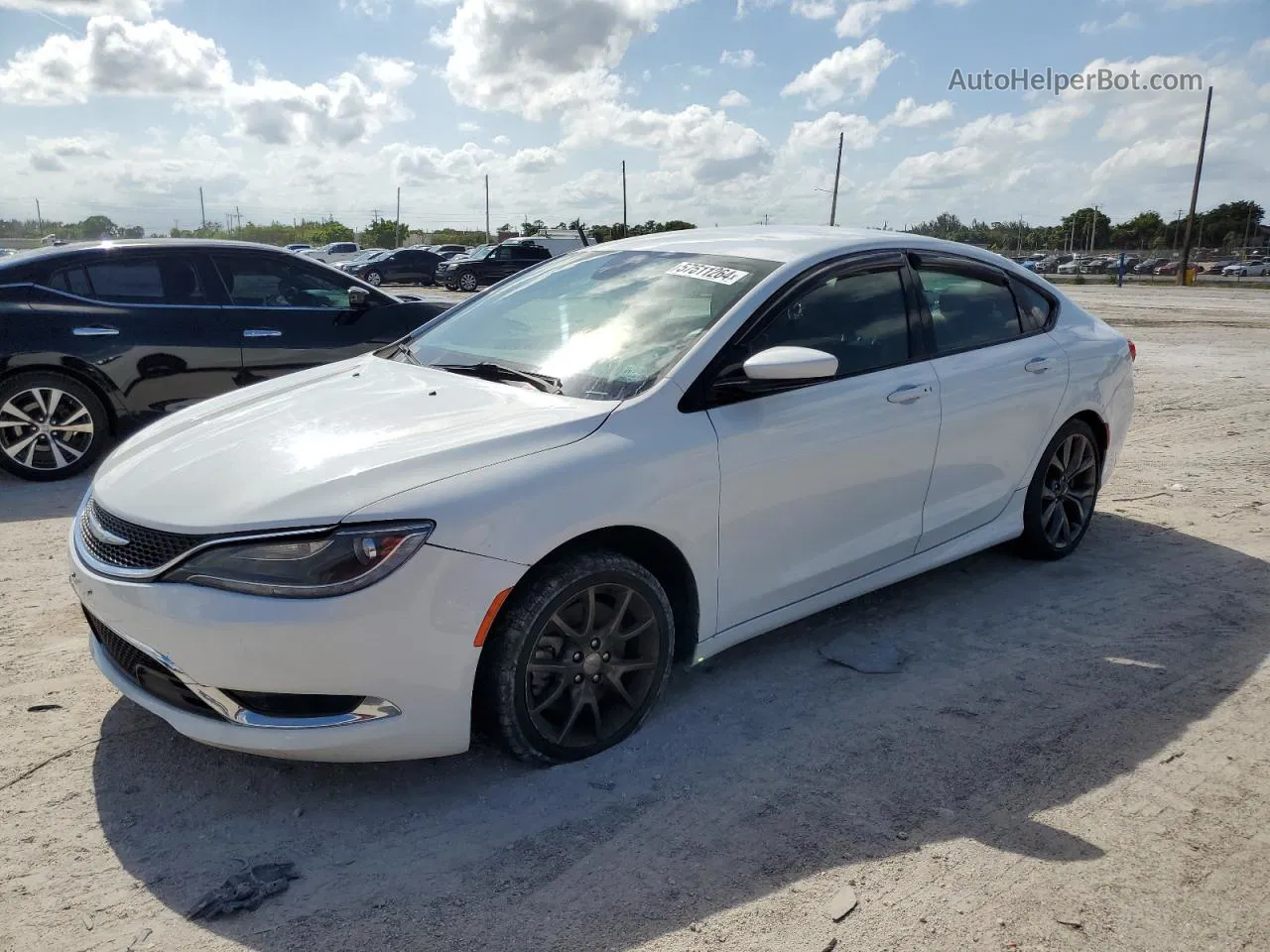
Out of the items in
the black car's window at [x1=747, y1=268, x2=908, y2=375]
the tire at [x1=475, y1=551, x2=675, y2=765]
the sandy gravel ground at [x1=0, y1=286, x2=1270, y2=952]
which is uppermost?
the black car's window at [x1=747, y1=268, x2=908, y2=375]

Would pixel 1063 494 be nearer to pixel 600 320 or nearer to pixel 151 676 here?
pixel 600 320

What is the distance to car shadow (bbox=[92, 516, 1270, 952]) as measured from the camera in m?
2.53

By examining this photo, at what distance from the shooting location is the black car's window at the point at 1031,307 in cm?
480

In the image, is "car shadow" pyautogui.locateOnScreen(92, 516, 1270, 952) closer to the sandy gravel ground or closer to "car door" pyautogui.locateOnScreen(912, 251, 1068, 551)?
the sandy gravel ground

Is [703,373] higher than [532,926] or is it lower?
higher

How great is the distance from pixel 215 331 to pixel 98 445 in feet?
3.58

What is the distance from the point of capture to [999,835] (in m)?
2.81

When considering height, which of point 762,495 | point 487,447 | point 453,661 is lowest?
point 453,661

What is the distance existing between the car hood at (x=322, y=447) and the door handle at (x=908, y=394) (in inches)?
50.2

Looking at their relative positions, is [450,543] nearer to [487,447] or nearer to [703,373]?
[487,447]

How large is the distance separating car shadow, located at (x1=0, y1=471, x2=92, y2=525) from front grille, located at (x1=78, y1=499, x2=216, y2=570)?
3.13m

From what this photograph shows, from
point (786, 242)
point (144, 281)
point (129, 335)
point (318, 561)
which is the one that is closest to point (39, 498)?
point (129, 335)

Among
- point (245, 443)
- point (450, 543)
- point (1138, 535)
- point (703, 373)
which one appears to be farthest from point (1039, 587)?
point (245, 443)

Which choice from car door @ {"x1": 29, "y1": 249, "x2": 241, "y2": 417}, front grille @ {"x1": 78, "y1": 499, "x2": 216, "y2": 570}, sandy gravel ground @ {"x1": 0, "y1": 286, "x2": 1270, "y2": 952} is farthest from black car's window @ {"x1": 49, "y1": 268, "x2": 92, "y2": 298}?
front grille @ {"x1": 78, "y1": 499, "x2": 216, "y2": 570}
